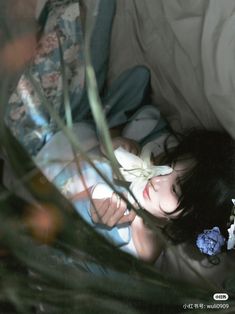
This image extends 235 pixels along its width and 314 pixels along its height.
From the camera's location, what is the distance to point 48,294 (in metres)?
0.66

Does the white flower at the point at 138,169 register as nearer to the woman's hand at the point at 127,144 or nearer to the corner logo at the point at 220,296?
the woman's hand at the point at 127,144

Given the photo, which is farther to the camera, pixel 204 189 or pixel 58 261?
pixel 204 189

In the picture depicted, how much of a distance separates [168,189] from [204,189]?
6cm

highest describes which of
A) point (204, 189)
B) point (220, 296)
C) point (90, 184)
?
point (90, 184)

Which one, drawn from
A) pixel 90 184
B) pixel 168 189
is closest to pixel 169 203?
pixel 168 189

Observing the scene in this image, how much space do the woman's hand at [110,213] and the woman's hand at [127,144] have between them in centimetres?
8

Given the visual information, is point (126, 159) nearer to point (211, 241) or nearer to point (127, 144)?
point (127, 144)

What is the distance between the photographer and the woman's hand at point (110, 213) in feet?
2.29

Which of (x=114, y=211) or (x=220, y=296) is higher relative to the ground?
(x=114, y=211)

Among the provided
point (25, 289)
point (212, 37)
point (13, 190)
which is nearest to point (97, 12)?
point (212, 37)

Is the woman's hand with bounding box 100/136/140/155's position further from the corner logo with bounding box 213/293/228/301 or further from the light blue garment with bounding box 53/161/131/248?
the corner logo with bounding box 213/293/228/301

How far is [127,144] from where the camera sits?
756 millimetres

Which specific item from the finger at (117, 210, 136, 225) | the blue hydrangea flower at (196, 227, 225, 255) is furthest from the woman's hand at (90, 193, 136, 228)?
the blue hydrangea flower at (196, 227, 225, 255)

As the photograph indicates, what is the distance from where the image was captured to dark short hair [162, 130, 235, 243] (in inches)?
29.9
